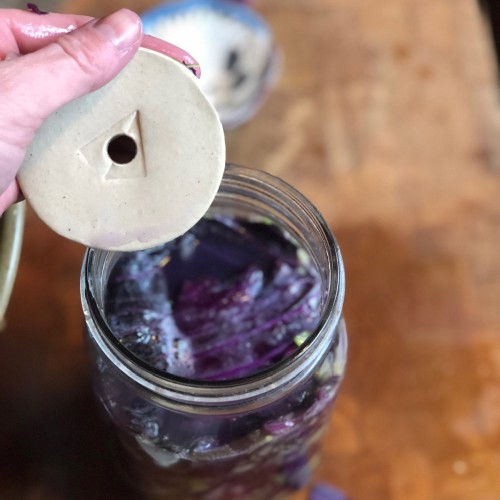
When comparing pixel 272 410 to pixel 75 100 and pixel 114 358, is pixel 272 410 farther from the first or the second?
pixel 75 100

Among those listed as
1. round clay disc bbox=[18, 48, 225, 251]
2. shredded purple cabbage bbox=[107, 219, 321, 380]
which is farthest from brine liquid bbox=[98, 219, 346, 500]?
round clay disc bbox=[18, 48, 225, 251]

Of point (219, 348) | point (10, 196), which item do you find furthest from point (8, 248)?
point (219, 348)

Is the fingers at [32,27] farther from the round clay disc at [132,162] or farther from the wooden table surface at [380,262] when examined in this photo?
the wooden table surface at [380,262]

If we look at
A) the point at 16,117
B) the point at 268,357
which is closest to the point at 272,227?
the point at 268,357

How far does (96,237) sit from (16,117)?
8 cm

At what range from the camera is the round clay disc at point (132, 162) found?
379 millimetres

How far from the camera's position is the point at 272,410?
0.45 meters

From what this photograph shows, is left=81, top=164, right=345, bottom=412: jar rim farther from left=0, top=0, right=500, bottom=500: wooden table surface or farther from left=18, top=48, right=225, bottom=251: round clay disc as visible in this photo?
left=0, top=0, right=500, bottom=500: wooden table surface

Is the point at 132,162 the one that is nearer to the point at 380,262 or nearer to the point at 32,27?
the point at 32,27

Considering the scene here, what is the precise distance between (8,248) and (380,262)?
1.12 ft

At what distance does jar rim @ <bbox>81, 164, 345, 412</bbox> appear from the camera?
15.4 inches

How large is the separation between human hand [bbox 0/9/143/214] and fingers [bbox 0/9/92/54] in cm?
4

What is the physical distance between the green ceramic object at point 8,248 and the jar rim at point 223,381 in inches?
3.3

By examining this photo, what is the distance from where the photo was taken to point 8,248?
1.61 ft
